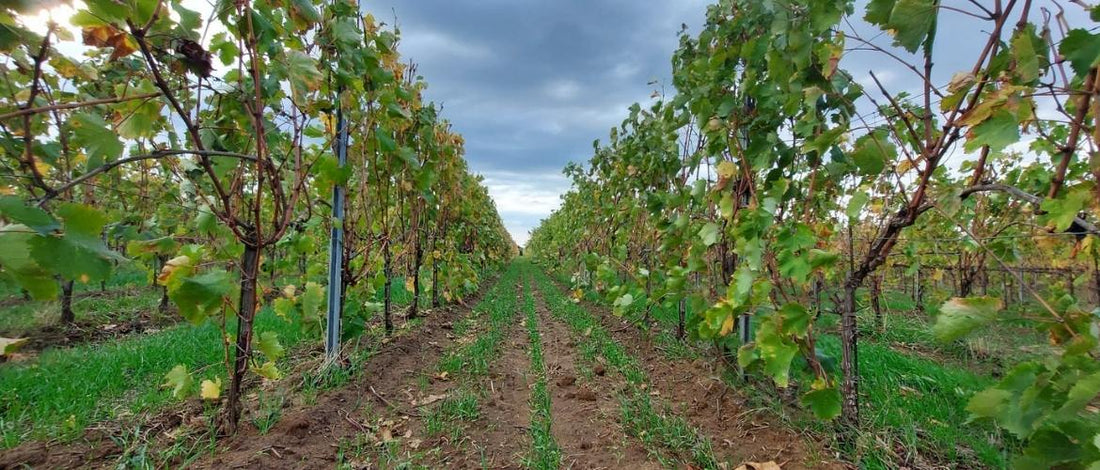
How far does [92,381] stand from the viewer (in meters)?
3.42

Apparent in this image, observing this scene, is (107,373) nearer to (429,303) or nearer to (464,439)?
(464,439)

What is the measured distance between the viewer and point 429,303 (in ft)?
27.1

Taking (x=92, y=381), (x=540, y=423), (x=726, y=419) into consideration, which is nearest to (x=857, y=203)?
(x=726, y=419)

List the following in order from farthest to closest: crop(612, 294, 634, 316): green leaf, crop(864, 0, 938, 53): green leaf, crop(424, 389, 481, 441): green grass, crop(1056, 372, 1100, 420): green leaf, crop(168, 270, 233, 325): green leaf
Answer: crop(612, 294, 634, 316): green leaf, crop(424, 389, 481, 441): green grass, crop(168, 270, 233, 325): green leaf, crop(864, 0, 938, 53): green leaf, crop(1056, 372, 1100, 420): green leaf

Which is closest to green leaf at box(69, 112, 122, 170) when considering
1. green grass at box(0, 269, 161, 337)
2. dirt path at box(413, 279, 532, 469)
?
dirt path at box(413, 279, 532, 469)

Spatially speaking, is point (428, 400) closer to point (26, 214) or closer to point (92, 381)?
point (92, 381)

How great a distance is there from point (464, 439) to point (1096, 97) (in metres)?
3.15

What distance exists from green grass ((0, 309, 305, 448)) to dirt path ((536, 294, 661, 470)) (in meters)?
2.23

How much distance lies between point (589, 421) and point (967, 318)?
2.41m

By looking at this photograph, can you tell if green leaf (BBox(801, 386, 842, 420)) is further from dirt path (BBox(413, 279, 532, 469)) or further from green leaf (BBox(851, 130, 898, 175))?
dirt path (BBox(413, 279, 532, 469))

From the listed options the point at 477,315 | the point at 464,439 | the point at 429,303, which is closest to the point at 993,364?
Result: the point at 464,439

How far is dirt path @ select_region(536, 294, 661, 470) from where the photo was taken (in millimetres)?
2635

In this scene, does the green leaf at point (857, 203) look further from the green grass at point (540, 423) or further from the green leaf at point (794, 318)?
the green grass at point (540, 423)

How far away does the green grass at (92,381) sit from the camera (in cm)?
266
